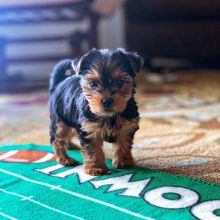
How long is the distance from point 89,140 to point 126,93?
7.2 inches

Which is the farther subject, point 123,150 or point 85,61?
point 123,150

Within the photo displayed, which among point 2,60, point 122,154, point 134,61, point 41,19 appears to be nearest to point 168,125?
point 122,154

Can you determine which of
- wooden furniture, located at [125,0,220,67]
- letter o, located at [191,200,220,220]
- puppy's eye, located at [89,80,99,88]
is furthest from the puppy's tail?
wooden furniture, located at [125,0,220,67]

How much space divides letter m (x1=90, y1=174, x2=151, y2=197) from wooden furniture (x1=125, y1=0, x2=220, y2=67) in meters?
2.34

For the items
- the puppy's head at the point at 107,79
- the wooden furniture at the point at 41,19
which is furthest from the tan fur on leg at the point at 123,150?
the wooden furniture at the point at 41,19

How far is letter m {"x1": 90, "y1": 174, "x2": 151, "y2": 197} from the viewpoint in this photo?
116 centimetres

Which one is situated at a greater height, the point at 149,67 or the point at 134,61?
the point at 134,61

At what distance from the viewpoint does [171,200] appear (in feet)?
3.59

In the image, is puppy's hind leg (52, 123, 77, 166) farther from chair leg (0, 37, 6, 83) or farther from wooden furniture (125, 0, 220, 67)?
wooden furniture (125, 0, 220, 67)

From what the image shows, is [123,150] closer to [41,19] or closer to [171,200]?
[171,200]

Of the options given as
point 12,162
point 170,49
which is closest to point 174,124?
point 12,162

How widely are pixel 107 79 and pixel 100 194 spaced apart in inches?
12.4

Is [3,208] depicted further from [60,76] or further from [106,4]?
[106,4]

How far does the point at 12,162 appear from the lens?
1.42 metres
